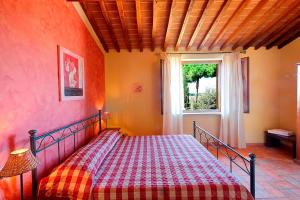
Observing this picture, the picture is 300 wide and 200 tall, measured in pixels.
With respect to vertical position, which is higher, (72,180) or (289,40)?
(289,40)

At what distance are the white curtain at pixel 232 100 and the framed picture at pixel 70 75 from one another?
3225 millimetres

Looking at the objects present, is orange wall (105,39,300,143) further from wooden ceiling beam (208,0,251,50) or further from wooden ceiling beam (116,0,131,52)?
wooden ceiling beam (208,0,251,50)

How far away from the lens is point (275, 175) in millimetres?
3172

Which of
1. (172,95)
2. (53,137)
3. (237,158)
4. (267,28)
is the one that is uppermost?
(267,28)

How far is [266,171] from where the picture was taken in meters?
3.34

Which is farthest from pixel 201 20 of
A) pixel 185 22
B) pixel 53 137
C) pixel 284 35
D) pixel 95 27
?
pixel 53 137

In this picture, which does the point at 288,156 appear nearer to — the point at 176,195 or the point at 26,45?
the point at 176,195

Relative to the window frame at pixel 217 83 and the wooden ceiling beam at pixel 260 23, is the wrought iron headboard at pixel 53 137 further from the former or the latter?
the wooden ceiling beam at pixel 260 23

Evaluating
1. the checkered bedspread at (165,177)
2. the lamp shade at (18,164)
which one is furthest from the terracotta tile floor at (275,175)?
the lamp shade at (18,164)

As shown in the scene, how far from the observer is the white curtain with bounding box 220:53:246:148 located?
4578 millimetres

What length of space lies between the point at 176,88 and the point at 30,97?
3322 millimetres

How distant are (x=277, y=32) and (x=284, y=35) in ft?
0.90

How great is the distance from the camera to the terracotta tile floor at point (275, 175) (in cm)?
262

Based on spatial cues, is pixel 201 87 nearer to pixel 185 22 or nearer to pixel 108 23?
pixel 185 22
